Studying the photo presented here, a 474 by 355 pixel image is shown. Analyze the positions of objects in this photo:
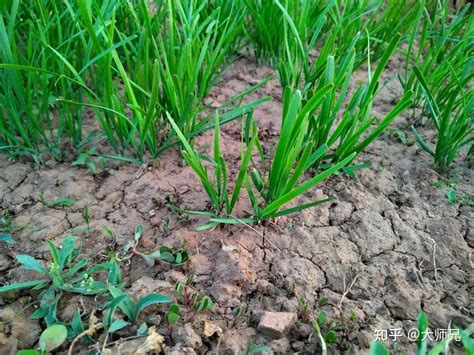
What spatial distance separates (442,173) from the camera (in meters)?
1.59

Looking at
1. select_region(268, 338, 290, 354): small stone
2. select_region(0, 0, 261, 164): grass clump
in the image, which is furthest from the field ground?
select_region(0, 0, 261, 164): grass clump

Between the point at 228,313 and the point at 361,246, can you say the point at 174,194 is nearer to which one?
the point at 228,313

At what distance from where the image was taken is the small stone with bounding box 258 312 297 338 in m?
1.08

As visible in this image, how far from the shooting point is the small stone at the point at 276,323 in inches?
42.5

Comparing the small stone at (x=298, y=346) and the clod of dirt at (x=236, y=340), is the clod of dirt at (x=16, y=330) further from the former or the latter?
the small stone at (x=298, y=346)

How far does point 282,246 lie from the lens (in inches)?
51.8

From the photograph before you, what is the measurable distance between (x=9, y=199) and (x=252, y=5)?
1235 millimetres

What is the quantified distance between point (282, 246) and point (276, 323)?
10.9 inches

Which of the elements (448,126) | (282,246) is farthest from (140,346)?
(448,126)

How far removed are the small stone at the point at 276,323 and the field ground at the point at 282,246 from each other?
19 millimetres

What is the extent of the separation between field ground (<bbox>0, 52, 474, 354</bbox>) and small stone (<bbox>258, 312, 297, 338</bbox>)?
19mm

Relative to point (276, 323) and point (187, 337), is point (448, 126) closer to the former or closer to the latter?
point (276, 323)

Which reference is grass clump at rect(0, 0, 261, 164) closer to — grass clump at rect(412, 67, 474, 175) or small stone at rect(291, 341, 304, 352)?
grass clump at rect(412, 67, 474, 175)

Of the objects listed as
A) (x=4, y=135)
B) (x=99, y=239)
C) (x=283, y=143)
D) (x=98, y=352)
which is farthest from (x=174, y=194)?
(x=4, y=135)
